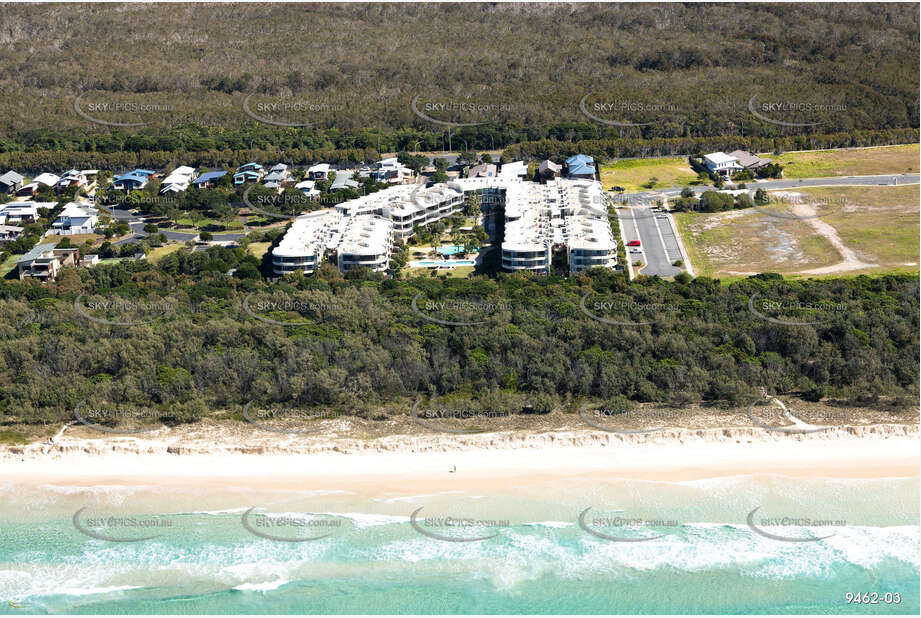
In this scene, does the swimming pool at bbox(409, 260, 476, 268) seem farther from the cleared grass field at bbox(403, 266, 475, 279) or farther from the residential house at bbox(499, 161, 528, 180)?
the residential house at bbox(499, 161, 528, 180)

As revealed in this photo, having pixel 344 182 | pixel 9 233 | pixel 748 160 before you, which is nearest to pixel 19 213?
pixel 9 233

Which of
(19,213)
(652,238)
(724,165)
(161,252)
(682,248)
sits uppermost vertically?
(724,165)

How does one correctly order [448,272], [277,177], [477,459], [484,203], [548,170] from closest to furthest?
[477,459] < [448,272] < [484,203] < [277,177] < [548,170]

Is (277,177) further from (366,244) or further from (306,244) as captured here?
(366,244)

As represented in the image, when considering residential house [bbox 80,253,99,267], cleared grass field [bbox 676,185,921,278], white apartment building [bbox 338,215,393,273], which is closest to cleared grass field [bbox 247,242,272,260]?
white apartment building [bbox 338,215,393,273]

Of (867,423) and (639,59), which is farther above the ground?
(639,59)

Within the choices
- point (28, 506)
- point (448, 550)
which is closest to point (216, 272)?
point (28, 506)

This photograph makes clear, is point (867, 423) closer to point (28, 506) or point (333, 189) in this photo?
point (28, 506)
